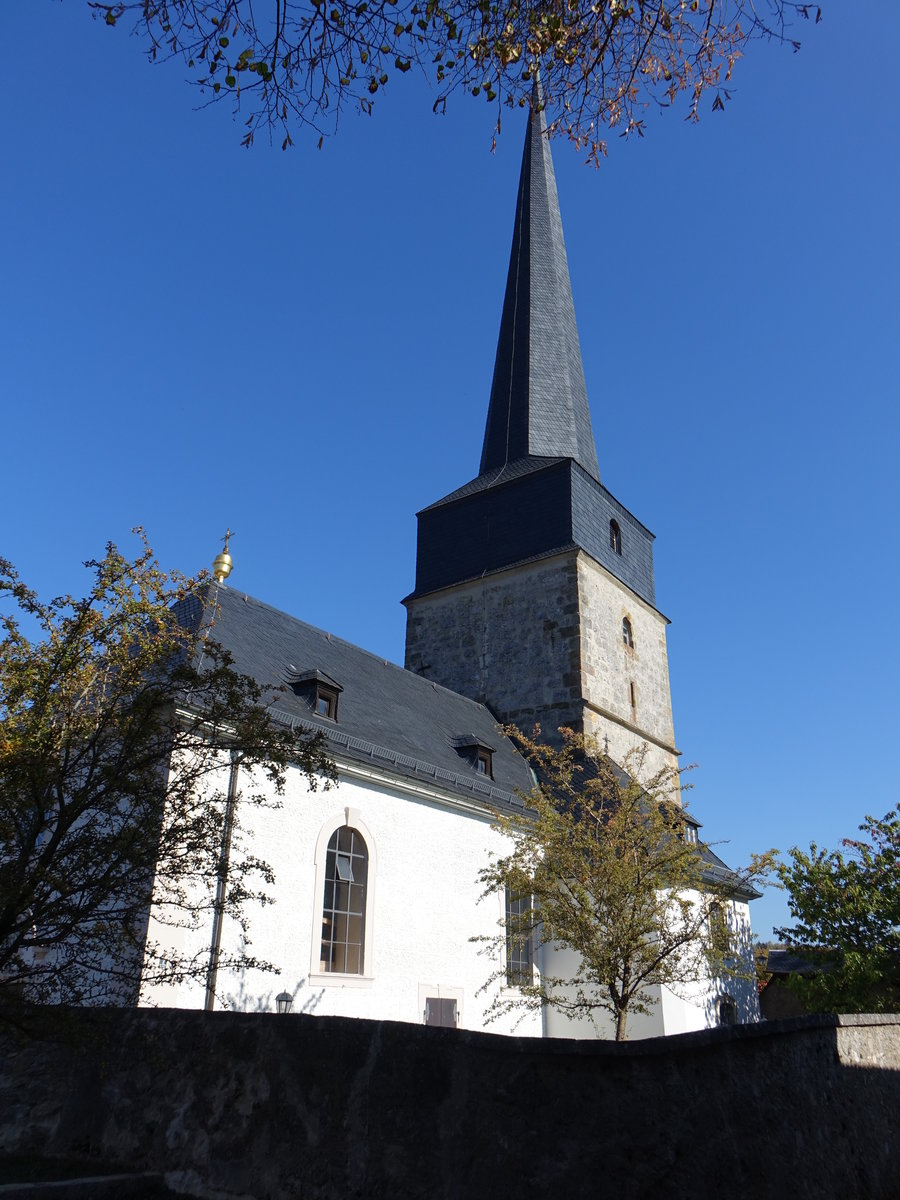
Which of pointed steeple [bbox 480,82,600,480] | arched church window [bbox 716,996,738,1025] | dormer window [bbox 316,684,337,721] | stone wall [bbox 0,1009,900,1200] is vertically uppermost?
pointed steeple [bbox 480,82,600,480]

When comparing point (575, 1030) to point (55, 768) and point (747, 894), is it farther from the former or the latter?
point (55, 768)

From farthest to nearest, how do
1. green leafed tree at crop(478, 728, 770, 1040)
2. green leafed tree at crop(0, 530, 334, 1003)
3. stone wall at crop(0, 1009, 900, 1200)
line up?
green leafed tree at crop(478, 728, 770, 1040), green leafed tree at crop(0, 530, 334, 1003), stone wall at crop(0, 1009, 900, 1200)

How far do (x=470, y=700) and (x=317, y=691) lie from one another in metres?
7.99

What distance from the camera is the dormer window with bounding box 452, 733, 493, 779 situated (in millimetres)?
17047

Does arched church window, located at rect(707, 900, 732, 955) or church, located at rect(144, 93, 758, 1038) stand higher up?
church, located at rect(144, 93, 758, 1038)

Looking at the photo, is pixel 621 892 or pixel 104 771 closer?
pixel 104 771

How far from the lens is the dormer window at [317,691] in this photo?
14102mm

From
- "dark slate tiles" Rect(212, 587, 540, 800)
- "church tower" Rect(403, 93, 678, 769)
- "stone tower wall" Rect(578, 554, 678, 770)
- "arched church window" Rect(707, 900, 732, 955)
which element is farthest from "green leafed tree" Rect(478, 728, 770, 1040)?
"church tower" Rect(403, 93, 678, 769)

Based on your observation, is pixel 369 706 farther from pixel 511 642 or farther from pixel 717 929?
pixel 717 929

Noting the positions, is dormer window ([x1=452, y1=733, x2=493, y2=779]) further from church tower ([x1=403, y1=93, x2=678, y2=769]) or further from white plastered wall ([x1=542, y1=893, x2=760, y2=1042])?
church tower ([x1=403, y1=93, x2=678, y2=769])

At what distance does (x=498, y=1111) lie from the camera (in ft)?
13.6

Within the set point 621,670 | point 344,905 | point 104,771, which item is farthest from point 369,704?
point 104,771

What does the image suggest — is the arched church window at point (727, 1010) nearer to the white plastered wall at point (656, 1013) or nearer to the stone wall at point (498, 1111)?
the white plastered wall at point (656, 1013)

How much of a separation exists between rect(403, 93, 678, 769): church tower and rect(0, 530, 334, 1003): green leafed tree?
14.9m
